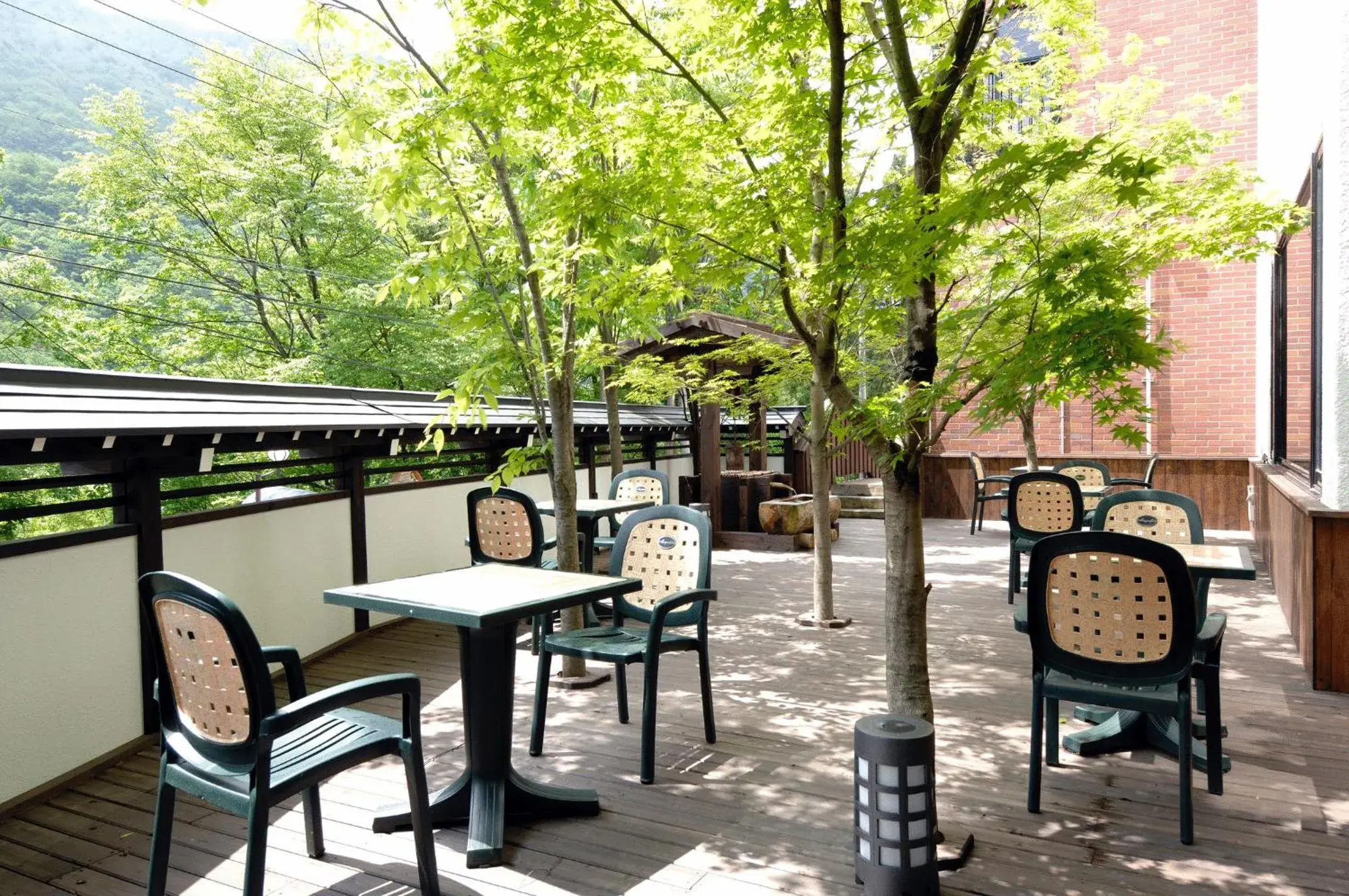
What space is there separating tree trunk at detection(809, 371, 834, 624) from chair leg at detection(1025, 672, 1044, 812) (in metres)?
3.31

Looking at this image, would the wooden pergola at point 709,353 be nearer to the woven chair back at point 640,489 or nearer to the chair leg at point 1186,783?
the woven chair back at point 640,489

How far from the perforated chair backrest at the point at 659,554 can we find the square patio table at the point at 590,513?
67.8 inches

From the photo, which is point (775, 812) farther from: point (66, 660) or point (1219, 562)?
point (66, 660)

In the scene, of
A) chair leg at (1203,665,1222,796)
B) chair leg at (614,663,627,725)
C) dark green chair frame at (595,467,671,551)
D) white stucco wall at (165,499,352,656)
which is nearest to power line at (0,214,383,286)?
dark green chair frame at (595,467,671,551)

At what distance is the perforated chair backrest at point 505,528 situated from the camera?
19.7 feet

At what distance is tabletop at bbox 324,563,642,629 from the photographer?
120 inches

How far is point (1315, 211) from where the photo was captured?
596 centimetres

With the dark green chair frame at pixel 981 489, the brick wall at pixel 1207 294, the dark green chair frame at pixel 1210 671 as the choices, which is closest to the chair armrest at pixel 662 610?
the dark green chair frame at pixel 1210 671

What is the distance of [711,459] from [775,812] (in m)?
8.19

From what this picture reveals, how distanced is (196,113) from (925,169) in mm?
20236

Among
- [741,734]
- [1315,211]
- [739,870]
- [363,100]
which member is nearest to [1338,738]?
[741,734]

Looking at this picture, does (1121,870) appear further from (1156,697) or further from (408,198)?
(408,198)

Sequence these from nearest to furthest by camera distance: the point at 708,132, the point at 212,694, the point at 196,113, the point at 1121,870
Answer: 1. the point at 212,694
2. the point at 1121,870
3. the point at 708,132
4. the point at 196,113

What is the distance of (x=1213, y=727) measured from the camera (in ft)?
11.5
